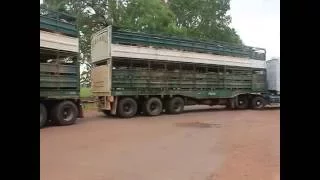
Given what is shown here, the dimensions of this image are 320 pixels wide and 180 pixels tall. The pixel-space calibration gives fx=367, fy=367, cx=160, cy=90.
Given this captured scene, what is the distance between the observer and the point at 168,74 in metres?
12.9

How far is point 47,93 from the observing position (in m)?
9.25

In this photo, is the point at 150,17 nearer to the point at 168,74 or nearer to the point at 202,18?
the point at 168,74

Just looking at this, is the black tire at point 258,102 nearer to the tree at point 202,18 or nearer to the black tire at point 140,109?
the black tire at point 140,109

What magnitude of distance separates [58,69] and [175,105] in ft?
16.3

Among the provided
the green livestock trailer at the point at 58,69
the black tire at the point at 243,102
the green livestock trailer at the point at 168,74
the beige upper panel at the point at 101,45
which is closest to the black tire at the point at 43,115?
the green livestock trailer at the point at 58,69

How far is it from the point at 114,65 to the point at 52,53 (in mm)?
2684

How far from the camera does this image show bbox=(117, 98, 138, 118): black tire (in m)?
11.7

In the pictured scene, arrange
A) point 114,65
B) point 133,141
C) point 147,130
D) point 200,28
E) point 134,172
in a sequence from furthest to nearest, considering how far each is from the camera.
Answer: point 200,28 < point 114,65 < point 147,130 < point 133,141 < point 134,172

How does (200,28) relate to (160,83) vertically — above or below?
above

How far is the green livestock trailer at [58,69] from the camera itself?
363 inches

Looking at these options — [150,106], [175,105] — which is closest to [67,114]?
[150,106]

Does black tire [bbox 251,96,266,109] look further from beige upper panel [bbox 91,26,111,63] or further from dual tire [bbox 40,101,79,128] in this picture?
dual tire [bbox 40,101,79,128]
